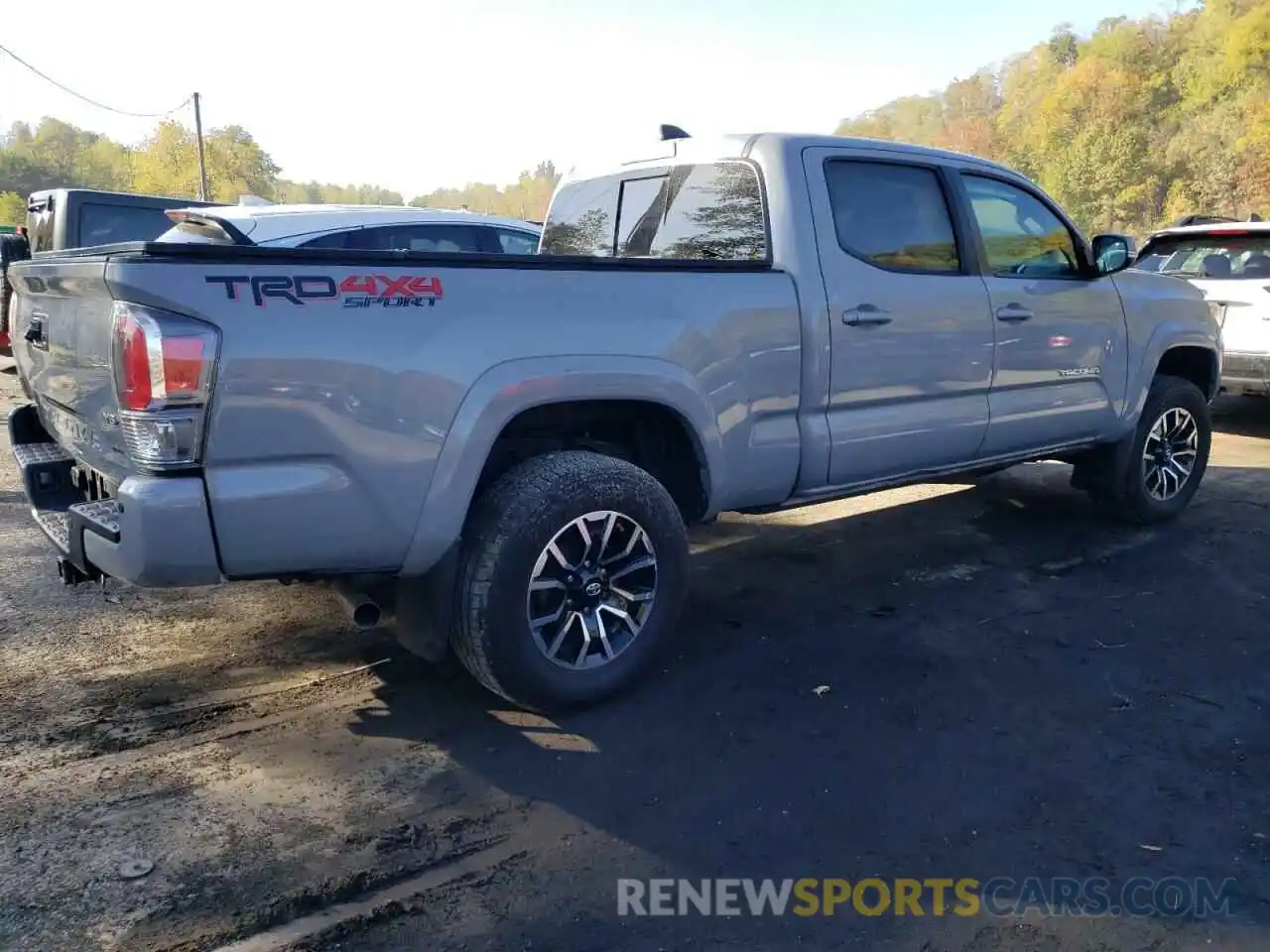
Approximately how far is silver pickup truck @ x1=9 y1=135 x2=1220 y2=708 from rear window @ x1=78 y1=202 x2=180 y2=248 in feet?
18.3

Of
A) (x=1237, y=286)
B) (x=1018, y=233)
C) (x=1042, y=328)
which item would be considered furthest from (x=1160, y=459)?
(x=1237, y=286)

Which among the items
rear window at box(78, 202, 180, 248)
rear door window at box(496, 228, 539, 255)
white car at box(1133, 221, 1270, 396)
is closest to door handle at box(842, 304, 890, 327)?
rear door window at box(496, 228, 539, 255)

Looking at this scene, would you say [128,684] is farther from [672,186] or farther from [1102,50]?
[1102,50]

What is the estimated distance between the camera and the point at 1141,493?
5.70m

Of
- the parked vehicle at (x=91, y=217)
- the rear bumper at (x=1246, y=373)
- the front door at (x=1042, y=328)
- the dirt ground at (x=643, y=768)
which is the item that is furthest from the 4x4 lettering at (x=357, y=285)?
the rear bumper at (x=1246, y=373)

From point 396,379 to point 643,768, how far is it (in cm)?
140

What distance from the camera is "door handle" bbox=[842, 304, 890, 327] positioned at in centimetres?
398

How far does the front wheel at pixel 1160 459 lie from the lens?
565cm

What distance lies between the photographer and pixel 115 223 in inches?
349

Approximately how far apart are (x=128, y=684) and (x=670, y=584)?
201 cm

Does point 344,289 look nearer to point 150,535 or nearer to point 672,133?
point 150,535

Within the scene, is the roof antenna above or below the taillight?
above

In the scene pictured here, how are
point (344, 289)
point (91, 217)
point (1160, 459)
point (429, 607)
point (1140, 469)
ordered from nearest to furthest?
point (344, 289), point (429, 607), point (1140, 469), point (1160, 459), point (91, 217)

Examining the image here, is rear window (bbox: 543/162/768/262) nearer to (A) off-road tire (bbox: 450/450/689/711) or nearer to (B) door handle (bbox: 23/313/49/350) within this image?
(A) off-road tire (bbox: 450/450/689/711)
